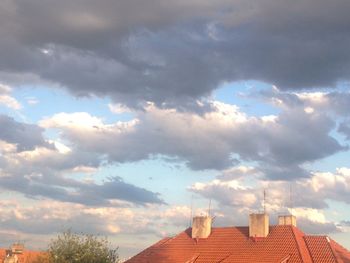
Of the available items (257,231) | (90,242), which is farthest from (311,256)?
(90,242)

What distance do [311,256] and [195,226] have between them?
47.8ft

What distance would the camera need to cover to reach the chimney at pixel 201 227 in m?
69.0

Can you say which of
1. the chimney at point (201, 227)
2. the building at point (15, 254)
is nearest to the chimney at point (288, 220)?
the chimney at point (201, 227)

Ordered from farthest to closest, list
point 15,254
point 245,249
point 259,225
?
point 15,254 < point 259,225 < point 245,249

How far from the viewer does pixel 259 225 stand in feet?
213

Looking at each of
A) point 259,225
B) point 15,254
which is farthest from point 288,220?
point 15,254

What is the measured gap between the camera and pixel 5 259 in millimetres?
85750

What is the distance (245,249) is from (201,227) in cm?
716

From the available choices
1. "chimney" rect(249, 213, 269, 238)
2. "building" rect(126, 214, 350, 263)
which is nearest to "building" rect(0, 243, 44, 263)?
"building" rect(126, 214, 350, 263)

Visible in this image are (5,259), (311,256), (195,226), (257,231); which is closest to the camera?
(311,256)

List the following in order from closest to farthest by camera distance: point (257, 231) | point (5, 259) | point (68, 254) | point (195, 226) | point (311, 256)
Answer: point (68, 254), point (311, 256), point (257, 231), point (195, 226), point (5, 259)

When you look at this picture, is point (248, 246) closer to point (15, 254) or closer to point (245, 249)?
point (245, 249)

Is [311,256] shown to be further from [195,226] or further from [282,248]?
[195,226]

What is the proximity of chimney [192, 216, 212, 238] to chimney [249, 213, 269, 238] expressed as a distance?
5.58 m
